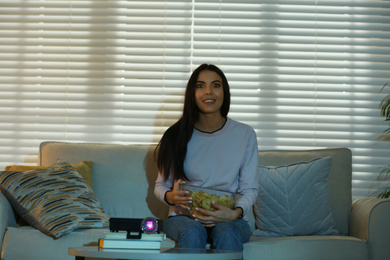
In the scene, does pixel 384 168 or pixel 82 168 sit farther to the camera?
pixel 384 168

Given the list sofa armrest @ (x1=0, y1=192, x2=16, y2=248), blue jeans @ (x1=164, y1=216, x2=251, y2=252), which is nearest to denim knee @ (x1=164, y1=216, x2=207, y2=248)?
blue jeans @ (x1=164, y1=216, x2=251, y2=252)

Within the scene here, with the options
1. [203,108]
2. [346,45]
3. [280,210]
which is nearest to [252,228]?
[280,210]

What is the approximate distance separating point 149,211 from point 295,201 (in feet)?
2.81

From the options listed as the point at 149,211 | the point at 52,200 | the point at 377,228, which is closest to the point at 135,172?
the point at 149,211

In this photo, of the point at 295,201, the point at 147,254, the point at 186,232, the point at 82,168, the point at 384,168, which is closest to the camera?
the point at 147,254

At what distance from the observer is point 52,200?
97.9 inches

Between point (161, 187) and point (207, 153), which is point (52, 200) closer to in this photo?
point (161, 187)

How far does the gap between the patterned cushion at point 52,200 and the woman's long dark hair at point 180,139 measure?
44cm

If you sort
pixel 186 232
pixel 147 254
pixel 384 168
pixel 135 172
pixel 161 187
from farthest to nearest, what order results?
pixel 384 168 → pixel 135 172 → pixel 161 187 → pixel 186 232 → pixel 147 254

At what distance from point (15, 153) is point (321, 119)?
7.23 ft

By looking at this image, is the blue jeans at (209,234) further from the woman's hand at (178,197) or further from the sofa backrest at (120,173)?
the sofa backrest at (120,173)

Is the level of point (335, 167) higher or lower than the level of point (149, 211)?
higher

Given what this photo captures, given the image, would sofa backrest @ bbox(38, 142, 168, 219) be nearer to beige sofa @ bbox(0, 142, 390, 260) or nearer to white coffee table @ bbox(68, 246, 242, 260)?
beige sofa @ bbox(0, 142, 390, 260)

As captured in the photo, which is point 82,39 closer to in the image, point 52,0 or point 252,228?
point 52,0
